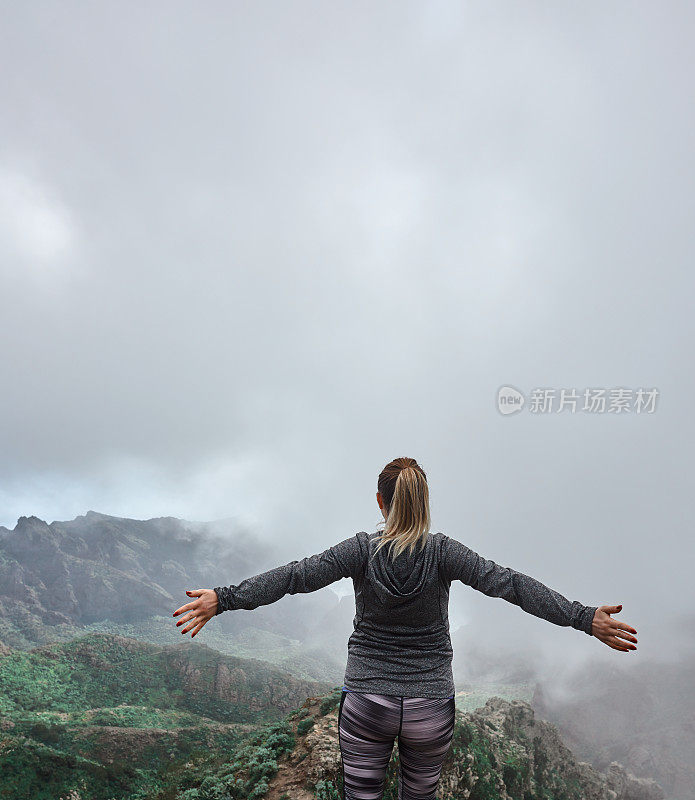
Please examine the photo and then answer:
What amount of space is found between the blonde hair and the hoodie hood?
0.07 meters

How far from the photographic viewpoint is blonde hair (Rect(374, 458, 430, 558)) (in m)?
3.77

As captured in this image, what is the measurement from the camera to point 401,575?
3.77 m

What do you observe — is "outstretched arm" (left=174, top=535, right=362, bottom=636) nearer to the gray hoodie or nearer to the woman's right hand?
the gray hoodie

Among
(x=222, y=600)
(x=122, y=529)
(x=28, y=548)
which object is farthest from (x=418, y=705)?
(x=122, y=529)

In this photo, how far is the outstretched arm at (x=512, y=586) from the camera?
3740 millimetres

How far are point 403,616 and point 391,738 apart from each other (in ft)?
3.42

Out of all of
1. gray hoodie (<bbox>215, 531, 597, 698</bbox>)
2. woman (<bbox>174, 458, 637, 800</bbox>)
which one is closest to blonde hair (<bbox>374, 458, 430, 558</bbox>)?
woman (<bbox>174, 458, 637, 800</bbox>)

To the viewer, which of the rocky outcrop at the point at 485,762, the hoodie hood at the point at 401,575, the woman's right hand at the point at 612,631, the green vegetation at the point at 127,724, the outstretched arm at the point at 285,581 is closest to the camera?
the woman's right hand at the point at 612,631

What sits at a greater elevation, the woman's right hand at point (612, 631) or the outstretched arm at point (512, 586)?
the outstretched arm at point (512, 586)

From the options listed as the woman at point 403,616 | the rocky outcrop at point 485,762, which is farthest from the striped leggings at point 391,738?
the rocky outcrop at point 485,762

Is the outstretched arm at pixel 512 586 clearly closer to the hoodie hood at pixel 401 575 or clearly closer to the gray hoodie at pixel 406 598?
the gray hoodie at pixel 406 598

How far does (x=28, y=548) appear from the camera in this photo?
127 meters

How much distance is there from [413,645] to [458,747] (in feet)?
35.3

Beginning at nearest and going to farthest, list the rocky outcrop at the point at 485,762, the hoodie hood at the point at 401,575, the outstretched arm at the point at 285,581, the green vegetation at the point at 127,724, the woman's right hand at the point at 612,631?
the woman's right hand at the point at 612,631
the hoodie hood at the point at 401,575
the outstretched arm at the point at 285,581
the rocky outcrop at the point at 485,762
the green vegetation at the point at 127,724
